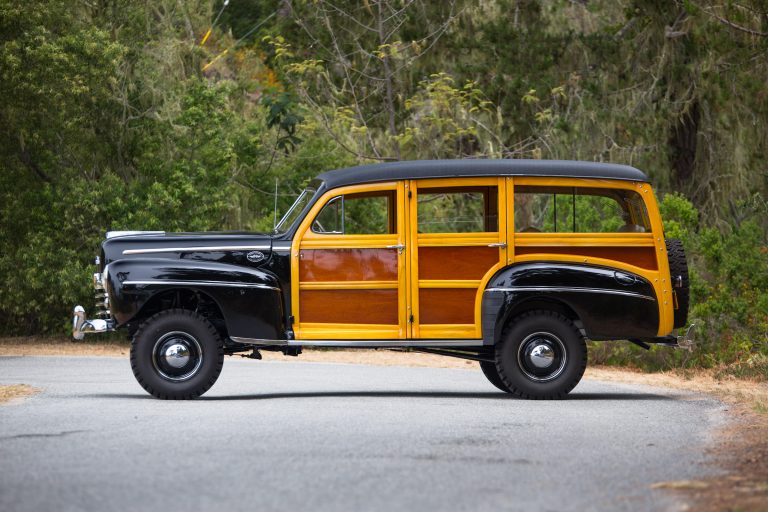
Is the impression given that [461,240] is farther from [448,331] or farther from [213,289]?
[213,289]

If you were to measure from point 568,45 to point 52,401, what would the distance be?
19.2 meters

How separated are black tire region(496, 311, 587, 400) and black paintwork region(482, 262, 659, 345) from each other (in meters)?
0.16

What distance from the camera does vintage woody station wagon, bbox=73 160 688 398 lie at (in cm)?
1294

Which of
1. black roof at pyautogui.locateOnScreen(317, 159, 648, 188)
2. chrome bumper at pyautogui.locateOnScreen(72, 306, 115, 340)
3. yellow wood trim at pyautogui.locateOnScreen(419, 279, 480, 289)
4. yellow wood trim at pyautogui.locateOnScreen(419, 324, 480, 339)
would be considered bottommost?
yellow wood trim at pyautogui.locateOnScreen(419, 324, 480, 339)

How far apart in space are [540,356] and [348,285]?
1995 mm

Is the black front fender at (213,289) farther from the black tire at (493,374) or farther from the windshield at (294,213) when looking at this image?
the black tire at (493,374)

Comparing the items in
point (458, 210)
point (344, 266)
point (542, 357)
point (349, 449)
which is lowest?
point (349, 449)

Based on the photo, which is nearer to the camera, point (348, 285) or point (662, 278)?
point (348, 285)

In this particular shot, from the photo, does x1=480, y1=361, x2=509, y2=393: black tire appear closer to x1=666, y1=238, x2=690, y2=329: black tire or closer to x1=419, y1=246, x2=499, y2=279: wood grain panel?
x1=419, y1=246, x2=499, y2=279: wood grain panel

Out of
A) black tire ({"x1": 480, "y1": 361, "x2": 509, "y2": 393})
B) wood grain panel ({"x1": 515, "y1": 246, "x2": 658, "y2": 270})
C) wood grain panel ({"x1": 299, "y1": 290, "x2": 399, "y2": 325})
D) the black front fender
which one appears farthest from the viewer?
black tire ({"x1": 480, "y1": 361, "x2": 509, "y2": 393})

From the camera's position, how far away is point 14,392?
14125 millimetres

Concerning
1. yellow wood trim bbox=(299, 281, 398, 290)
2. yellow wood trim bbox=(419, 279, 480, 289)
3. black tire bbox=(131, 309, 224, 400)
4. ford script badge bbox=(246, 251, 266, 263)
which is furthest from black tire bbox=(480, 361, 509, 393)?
black tire bbox=(131, 309, 224, 400)

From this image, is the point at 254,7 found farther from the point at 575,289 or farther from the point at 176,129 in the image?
the point at 575,289

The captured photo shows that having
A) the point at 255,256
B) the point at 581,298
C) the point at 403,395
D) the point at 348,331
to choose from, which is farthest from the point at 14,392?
the point at 581,298
